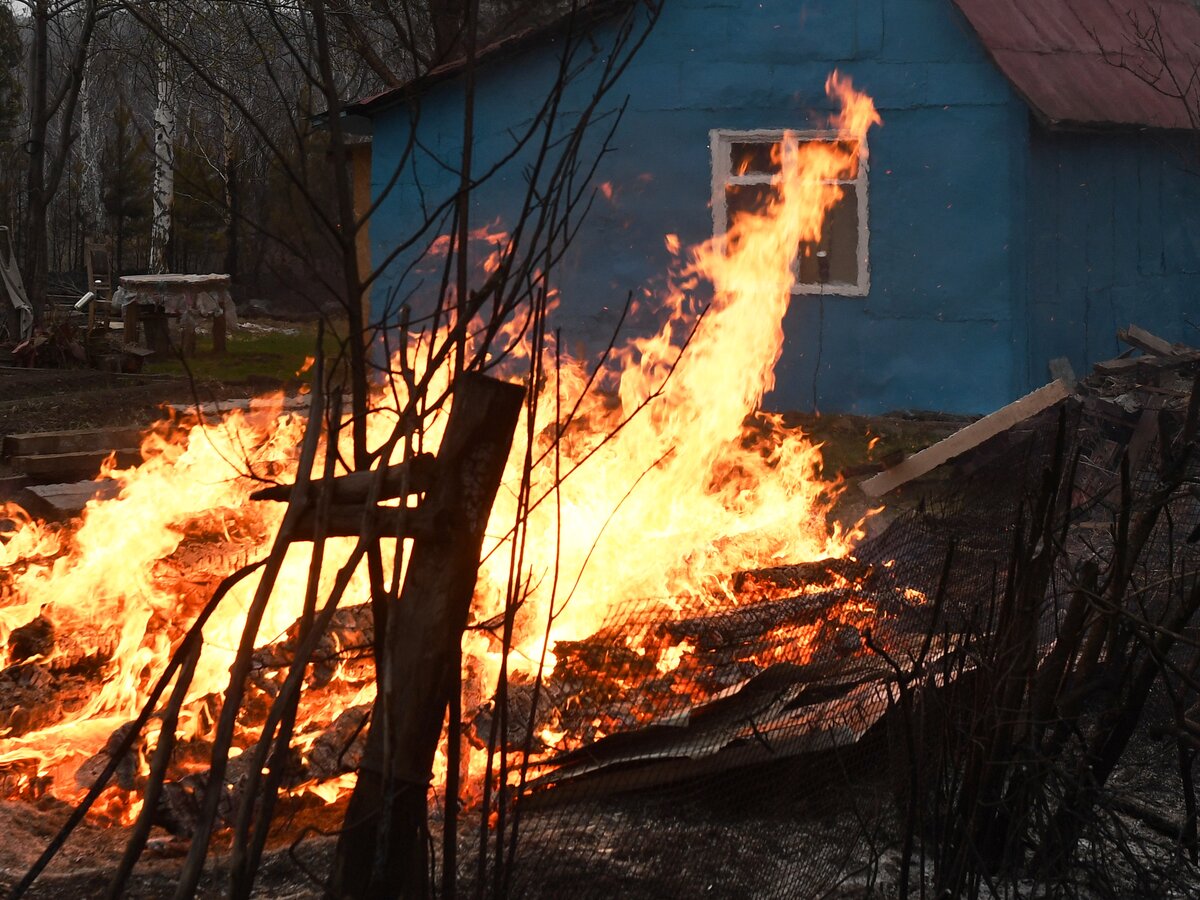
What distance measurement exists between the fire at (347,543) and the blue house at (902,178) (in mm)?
2735

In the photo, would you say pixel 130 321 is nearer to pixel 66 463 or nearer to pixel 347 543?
pixel 66 463

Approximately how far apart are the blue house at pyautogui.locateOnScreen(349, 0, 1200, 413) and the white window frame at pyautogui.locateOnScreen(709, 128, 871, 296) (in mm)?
24

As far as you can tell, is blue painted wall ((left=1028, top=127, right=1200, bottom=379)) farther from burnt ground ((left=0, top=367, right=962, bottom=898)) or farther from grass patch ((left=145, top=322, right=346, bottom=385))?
burnt ground ((left=0, top=367, right=962, bottom=898))

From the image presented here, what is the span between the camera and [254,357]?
20078mm

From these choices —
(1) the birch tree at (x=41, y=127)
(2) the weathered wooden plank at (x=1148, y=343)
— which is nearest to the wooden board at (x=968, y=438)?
(2) the weathered wooden plank at (x=1148, y=343)

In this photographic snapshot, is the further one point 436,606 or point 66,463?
point 66,463

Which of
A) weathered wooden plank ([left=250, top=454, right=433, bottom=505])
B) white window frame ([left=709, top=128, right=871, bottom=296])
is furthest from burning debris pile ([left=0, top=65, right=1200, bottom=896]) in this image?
white window frame ([left=709, top=128, right=871, bottom=296])

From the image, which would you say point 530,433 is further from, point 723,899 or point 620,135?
point 620,135

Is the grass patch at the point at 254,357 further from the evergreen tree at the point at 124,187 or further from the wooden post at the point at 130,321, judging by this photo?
the evergreen tree at the point at 124,187

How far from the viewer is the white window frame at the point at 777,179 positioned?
12.7 meters

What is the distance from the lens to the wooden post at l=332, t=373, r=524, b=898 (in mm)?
2363

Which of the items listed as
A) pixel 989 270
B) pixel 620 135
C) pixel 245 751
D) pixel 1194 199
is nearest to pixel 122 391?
pixel 620 135

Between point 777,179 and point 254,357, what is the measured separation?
10.4m

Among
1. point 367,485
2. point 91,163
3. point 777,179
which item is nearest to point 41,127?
point 777,179
